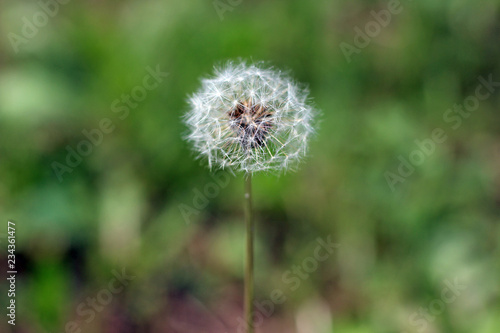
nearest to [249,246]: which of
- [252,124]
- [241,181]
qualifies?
[252,124]

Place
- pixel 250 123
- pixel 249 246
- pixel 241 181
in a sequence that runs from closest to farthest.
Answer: pixel 249 246 → pixel 250 123 → pixel 241 181

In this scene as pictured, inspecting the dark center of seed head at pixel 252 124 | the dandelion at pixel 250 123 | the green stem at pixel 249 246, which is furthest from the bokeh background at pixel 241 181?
the green stem at pixel 249 246

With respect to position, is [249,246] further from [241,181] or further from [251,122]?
[241,181]

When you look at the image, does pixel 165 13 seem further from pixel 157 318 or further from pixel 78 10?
pixel 157 318

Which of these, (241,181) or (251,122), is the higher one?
(241,181)

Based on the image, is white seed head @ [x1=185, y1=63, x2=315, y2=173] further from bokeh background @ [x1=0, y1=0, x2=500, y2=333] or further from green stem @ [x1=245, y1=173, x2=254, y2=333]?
bokeh background @ [x1=0, y1=0, x2=500, y2=333]

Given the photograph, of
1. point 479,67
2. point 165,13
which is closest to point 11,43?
point 165,13

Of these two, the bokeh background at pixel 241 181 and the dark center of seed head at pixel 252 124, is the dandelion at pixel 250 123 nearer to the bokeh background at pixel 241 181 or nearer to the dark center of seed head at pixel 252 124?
the dark center of seed head at pixel 252 124
